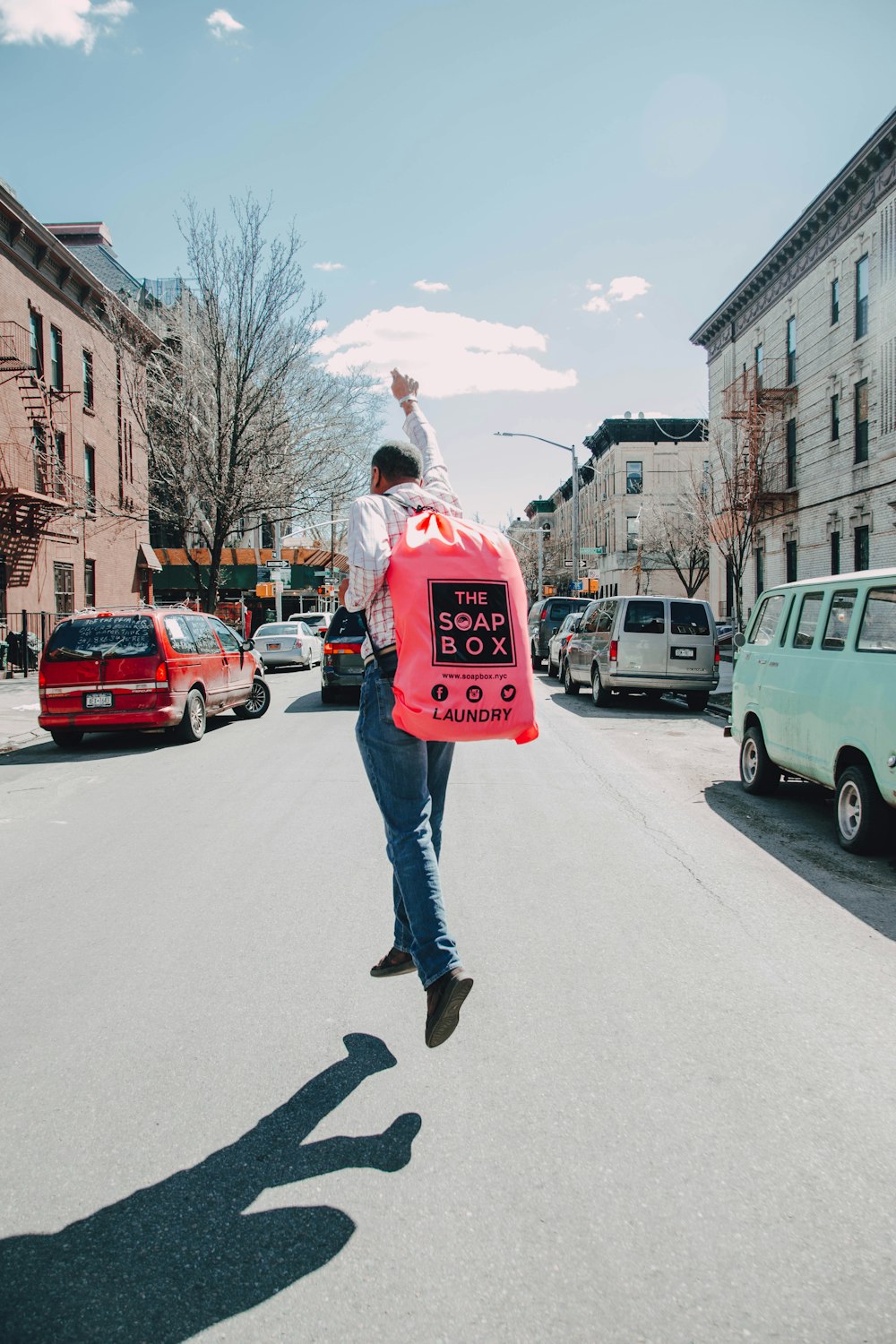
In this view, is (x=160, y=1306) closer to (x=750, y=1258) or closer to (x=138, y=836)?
(x=750, y=1258)

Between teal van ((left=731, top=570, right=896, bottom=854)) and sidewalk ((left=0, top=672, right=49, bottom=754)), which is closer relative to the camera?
teal van ((left=731, top=570, right=896, bottom=854))

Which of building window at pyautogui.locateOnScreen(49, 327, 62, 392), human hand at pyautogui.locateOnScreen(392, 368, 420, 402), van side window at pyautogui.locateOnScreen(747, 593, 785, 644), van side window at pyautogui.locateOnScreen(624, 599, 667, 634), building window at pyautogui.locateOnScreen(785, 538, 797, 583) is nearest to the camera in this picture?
human hand at pyautogui.locateOnScreen(392, 368, 420, 402)

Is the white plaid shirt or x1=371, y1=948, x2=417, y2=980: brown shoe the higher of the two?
the white plaid shirt

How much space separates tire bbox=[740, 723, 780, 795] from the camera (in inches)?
345

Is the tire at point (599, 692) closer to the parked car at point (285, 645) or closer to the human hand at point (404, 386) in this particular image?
the parked car at point (285, 645)

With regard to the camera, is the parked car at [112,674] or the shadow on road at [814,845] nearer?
the shadow on road at [814,845]

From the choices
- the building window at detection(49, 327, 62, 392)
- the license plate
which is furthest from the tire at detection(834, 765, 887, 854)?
the building window at detection(49, 327, 62, 392)

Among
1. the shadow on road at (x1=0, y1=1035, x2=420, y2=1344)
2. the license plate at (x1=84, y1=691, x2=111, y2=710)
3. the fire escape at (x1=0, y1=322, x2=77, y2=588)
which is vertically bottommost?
the shadow on road at (x1=0, y1=1035, x2=420, y2=1344)

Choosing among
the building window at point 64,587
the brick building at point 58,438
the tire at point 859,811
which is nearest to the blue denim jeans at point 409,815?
the tire at point 859,811

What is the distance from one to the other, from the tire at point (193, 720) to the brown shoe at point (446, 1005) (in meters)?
9.58

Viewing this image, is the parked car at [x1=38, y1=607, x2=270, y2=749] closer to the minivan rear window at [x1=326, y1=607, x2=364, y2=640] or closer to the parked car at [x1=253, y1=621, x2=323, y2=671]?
the minivan rear window at [x1=326, y1=607, x2=364, y2=640]

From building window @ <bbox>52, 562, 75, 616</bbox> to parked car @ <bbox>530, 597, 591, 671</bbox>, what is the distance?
1348 cm

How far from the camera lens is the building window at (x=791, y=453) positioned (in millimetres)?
30984

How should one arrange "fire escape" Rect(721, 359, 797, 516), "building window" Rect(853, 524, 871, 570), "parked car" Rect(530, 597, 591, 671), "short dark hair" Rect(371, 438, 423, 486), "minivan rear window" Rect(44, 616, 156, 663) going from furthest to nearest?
"fire escape" Rect(721, 359, 797, 516) < "parked car" Rect(530, 597, 591, 671) < "building window" Rect(853, 524, 871, 570) < "minivan rear window" Rect(44, 616, 156, 663) < "short dark hair" Rect(371, 438, 423, 486)
